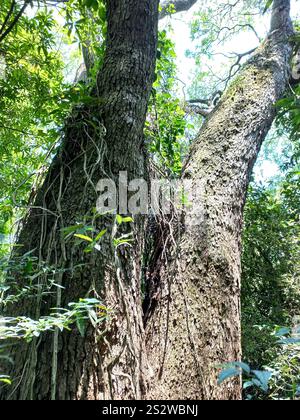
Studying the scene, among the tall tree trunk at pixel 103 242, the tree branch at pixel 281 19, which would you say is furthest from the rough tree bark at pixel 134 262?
the tree branch at pixel 281 19

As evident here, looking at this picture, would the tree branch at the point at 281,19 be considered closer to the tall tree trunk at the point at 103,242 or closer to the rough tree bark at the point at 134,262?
the rough tree bark at the point at 134,262

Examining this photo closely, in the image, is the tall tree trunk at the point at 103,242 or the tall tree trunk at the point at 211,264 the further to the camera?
the tall tree trunk at the point at 211,264

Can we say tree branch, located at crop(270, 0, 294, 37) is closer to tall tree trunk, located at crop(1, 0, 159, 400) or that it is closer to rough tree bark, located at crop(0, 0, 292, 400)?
rough tree bark, located at crop(0, 0, 292, 400)

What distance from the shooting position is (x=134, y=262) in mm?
1494

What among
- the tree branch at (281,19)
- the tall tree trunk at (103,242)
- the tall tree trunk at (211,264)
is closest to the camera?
the tall tree trunk at (103,242)

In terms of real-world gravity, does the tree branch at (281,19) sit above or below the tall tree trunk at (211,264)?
above

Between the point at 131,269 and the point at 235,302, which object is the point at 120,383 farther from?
the point at 235,302

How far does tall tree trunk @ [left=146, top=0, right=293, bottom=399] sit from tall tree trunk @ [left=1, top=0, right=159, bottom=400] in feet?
0.88

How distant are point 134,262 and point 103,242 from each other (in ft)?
0.65

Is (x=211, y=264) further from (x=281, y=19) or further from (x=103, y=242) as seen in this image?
(x=281, y=19)

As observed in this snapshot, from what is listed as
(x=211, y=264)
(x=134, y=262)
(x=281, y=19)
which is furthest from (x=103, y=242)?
(x=281, y=19)

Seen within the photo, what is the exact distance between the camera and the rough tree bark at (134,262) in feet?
3.82

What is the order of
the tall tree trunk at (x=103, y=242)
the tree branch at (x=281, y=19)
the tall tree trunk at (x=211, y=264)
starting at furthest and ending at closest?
the tree branch at (x=281, y=19) < the tall tree trunk at (x=211, y=264) < the tall tree trunk at (x=103, y=242)

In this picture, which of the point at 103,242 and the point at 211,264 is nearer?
the point at 103,242
